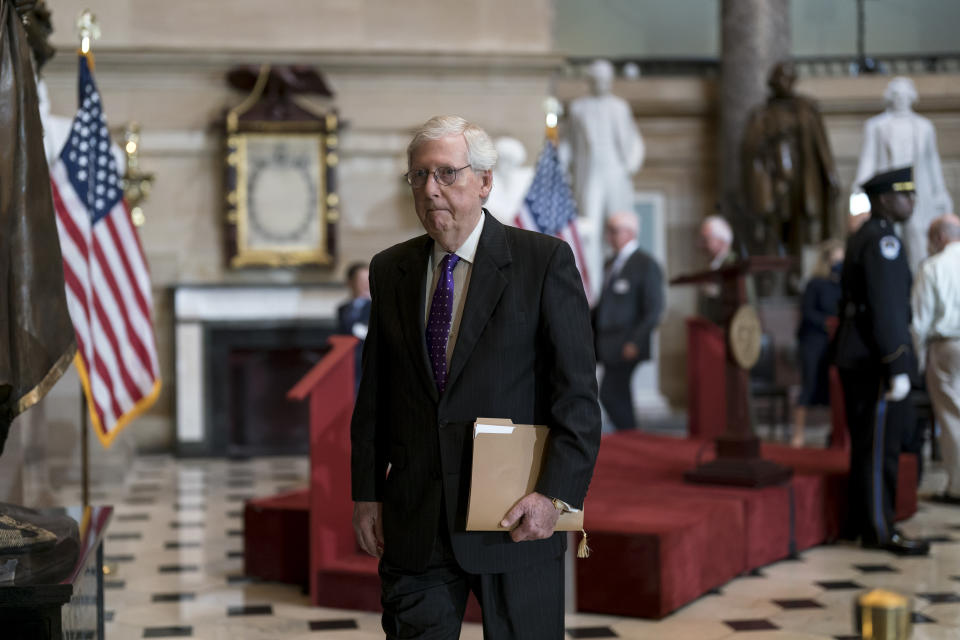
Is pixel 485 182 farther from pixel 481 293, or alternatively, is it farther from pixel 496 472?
pixel 496 472

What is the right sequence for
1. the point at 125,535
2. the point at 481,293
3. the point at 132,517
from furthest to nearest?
the point at 132,517 < the point at 125,535 < the point at 481,293

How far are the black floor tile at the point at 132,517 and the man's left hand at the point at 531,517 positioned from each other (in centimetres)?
554

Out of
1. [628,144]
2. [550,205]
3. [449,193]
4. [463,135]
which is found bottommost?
[449,193]

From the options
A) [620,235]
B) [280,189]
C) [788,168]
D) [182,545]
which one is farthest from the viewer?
[788,168]

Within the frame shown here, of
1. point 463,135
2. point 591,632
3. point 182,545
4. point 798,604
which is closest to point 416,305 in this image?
point 463,135

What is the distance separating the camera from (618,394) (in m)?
9.03

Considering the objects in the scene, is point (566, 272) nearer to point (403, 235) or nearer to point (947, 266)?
point (947, 266)

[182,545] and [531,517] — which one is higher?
[531,517]

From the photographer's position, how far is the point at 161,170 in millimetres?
11242

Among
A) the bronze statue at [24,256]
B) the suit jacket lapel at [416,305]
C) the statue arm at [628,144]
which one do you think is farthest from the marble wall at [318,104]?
the suit jacket lapel at [416,305]

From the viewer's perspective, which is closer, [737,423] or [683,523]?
[683,523]

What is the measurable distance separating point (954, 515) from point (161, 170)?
282 inches

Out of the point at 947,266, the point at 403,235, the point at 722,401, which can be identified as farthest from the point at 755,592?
the point at 403,235

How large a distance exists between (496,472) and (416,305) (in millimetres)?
423
